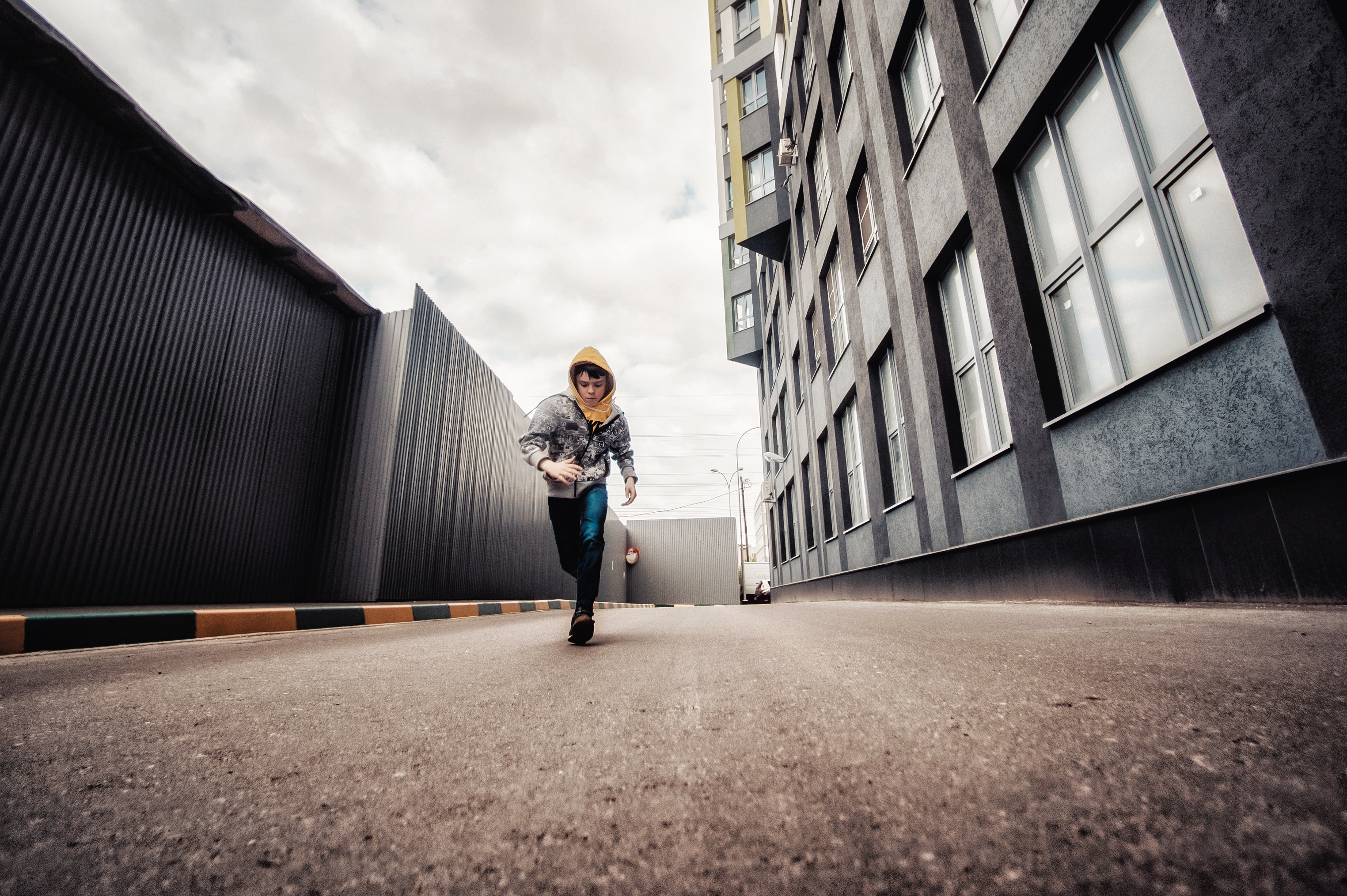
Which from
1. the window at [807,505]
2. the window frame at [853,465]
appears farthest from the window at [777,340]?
the window frame at [853,465]

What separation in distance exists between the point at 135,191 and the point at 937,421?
996 centimetres

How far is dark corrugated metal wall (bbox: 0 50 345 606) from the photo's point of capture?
18.1 feet

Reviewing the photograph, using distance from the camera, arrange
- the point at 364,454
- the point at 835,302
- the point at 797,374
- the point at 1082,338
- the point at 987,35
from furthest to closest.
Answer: the point at 797,374, the point at 835,302, the point at 364,454, the point at 987,35, the point at 1082,338

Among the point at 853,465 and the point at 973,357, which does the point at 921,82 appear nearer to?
the point at 973,357

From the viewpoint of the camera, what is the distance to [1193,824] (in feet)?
1.83

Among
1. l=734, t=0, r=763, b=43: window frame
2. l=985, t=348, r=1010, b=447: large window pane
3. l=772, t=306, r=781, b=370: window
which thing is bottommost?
l=985, t=348, r=1010, b=447: large window pane

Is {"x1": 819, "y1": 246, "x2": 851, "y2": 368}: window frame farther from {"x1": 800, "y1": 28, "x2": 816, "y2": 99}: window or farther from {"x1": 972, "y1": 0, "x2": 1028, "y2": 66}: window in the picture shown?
{"x1": 972, "y1": 0, "x2": 1028, "y2": 66}: window

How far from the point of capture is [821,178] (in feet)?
38.3

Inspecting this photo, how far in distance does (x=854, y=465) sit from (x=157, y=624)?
32.2 ft

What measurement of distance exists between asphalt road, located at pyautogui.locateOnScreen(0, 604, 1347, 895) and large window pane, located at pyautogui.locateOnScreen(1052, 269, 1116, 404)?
268cm

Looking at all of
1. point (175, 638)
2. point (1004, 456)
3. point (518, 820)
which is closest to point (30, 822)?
point (518, 820)

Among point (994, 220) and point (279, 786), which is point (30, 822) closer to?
point (279, 786)

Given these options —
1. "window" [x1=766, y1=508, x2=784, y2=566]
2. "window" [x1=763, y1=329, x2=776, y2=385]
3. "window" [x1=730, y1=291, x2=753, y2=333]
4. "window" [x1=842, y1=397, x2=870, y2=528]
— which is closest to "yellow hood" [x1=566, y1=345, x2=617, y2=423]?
"window" [x1=842, y1=397, x2=870, y2=528]

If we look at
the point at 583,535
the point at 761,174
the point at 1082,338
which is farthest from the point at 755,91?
the point at 583,535
